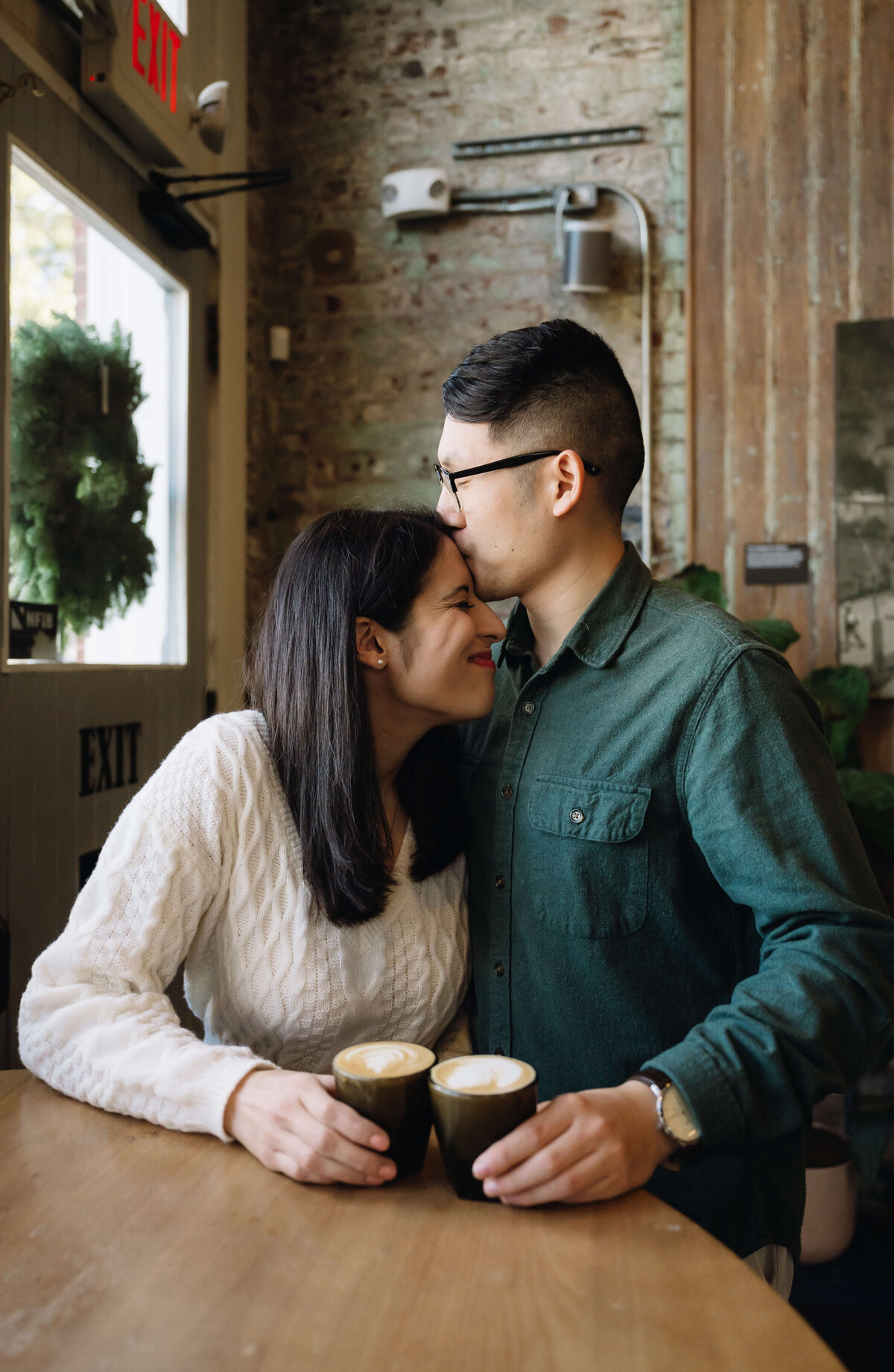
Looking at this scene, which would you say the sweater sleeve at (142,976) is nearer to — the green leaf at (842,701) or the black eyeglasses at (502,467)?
the black eyeglasses at (502,467)

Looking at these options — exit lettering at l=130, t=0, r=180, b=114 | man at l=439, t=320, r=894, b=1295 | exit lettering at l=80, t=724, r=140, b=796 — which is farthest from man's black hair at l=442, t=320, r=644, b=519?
exit lettering at l=130, t=0, r=180, b=114

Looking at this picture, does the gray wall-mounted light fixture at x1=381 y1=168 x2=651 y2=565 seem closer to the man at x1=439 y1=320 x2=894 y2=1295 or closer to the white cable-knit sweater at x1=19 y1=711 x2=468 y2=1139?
the man at x1=439 y1=320 x2=894 y2=1295

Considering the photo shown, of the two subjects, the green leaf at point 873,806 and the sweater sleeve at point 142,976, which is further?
the green leaf at point 873,806

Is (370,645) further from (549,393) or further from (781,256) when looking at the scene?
(781,256)

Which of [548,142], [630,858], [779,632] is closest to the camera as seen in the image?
[630,858]

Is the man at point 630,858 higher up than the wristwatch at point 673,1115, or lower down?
higher up

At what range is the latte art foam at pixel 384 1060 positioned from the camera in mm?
928

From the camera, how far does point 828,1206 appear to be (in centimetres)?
281

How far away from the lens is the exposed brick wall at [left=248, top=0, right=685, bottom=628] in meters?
3.78

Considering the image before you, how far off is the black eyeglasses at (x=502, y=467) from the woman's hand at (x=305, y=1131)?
0.93 m

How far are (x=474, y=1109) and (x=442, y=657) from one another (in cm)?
73

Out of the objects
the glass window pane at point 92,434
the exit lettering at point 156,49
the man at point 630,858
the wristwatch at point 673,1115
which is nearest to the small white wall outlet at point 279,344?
the glass window pane at point 92,434

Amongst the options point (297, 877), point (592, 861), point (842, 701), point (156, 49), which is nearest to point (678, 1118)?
point (592, 861)

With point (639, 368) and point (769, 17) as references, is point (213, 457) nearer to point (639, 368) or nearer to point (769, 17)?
point (639, 368)
